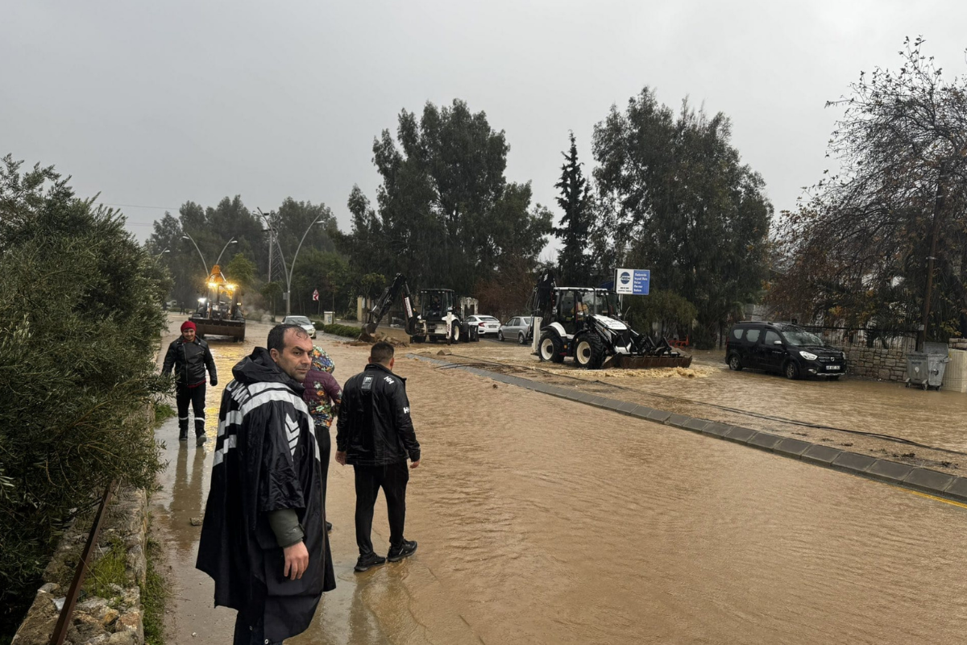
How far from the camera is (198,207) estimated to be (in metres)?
118

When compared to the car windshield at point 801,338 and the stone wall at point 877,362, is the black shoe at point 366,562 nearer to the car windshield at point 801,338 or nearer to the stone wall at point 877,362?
the car windshield at point 801,338

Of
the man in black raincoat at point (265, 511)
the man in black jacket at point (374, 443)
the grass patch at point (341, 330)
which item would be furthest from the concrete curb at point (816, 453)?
the grass patch at point (341, 330)

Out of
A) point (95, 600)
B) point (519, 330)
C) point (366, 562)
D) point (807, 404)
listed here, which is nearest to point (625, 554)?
point (366, 562)

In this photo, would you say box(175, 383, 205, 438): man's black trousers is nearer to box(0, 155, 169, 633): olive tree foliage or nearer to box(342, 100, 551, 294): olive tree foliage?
box(0, 155, 169, 633): olive tree foliage

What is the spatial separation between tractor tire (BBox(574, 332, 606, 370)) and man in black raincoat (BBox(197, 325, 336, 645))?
17517 mm

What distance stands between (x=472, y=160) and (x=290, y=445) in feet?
158

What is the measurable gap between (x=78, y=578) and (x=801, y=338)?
21.4 metres

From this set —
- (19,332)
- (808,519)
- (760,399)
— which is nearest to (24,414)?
(19,332)

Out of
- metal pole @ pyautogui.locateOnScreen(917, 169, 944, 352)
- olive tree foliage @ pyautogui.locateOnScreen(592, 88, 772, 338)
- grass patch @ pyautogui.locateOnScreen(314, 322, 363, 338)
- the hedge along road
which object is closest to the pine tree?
olive tree foliage @ pyautogui.locateOnScreen(592, 88, 772, 338)

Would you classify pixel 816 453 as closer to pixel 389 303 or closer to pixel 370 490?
pixel 370 490

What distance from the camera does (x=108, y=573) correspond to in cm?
371

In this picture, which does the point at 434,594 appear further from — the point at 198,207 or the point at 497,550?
the point at 198,207

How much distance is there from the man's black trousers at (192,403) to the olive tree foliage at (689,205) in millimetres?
28864

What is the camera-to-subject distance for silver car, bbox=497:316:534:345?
3334 cm
